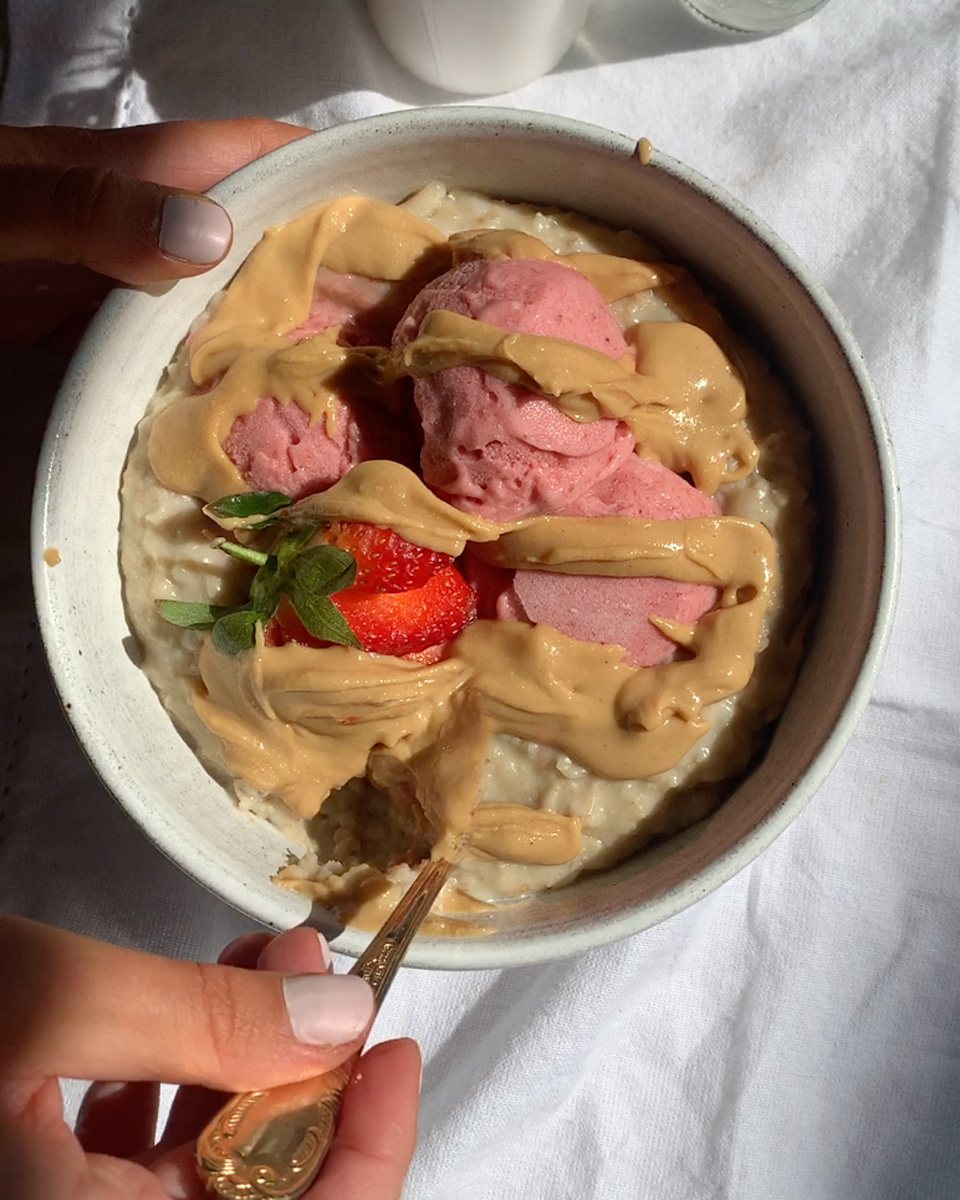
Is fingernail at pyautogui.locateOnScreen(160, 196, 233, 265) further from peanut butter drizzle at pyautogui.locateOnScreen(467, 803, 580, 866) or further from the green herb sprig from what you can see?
peanut butter drizzle at pyautogui.locateOnScreen(467, 803, 580, 866)

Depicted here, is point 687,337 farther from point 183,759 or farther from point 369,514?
point 183,759

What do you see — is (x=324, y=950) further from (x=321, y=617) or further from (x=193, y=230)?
(x=193, y=230)

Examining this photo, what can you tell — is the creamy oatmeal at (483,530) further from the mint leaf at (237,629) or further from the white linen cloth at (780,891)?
the white linen cloth at (780,891)

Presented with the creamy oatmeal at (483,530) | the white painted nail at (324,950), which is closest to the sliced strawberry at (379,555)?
the creamy oatmeal at (483,530)

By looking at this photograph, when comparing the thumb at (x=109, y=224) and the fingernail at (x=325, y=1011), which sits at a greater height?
the thumb at (x=109, y=224)

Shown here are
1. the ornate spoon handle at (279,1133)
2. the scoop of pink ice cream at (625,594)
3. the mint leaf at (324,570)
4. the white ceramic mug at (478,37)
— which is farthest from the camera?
the white ceramic mug at (478,37)

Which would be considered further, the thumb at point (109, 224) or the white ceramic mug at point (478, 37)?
the white ceramic mug at point (478, 37)
